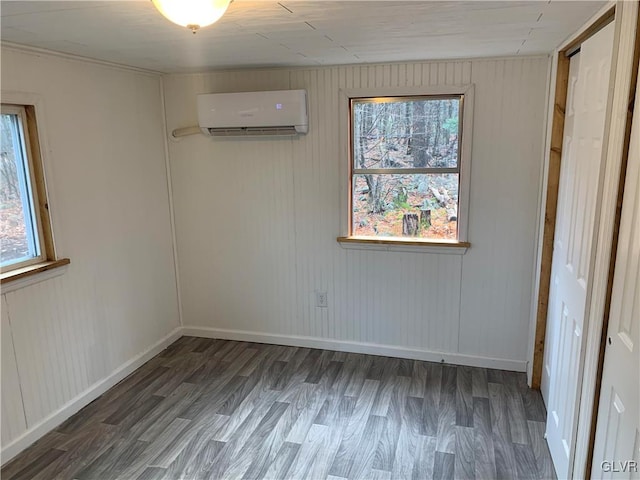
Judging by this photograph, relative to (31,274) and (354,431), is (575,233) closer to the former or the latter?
(354,431)

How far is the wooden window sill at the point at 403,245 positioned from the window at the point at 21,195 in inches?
78.1

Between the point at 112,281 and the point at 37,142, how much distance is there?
106 cm

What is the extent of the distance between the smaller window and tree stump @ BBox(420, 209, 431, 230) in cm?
246

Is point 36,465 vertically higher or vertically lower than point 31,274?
lower

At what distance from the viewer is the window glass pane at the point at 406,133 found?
3.18 m

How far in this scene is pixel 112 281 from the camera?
10.5 feet

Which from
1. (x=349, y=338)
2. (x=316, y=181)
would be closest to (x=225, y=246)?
(x=316, y=181)

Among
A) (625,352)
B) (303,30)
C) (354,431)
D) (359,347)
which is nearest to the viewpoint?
(625,352)

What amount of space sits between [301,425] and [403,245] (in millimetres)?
1451

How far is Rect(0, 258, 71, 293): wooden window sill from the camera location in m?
2.41

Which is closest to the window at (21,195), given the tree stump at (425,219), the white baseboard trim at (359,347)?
the white baseboard trim at (359,347)

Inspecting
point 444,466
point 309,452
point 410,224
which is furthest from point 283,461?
point 410,224

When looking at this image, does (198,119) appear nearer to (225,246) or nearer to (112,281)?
(225,246)

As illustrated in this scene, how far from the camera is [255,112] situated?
10.8 ft
